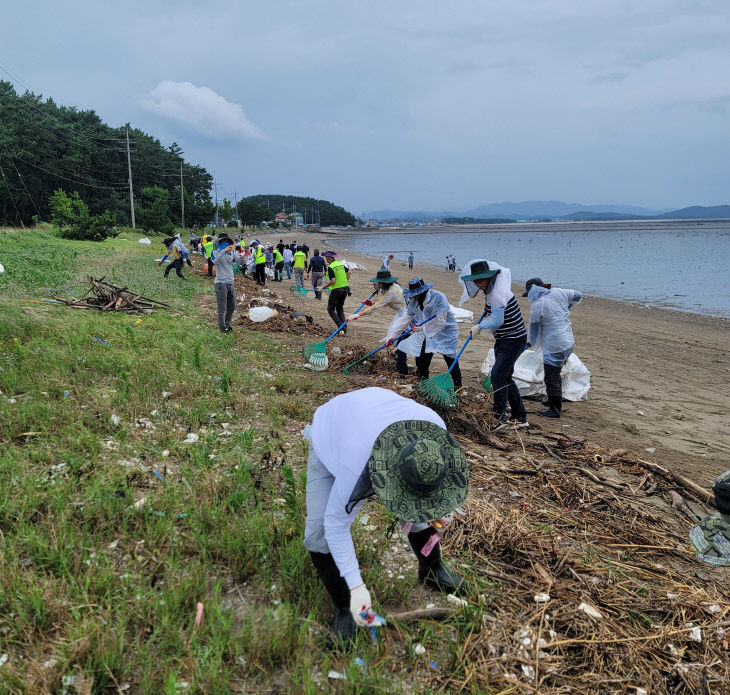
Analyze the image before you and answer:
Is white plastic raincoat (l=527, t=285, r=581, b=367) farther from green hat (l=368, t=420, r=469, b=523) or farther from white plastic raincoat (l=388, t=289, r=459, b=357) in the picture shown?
green hat (l=368, t=420, r=469, b=523)

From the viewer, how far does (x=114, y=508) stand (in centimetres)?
301

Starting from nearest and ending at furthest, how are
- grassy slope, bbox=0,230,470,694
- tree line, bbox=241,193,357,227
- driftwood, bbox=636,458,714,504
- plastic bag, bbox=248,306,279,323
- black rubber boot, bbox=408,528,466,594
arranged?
1. grassy slope, bbox=0,230,470,694
2. black rubber boot, bbox=408,528,466,594
3. driftwood, bbox=636,458,714,504
4. plastic bag, bbox=248,306,279,323
5. tree line, bbox=241,193,357,227

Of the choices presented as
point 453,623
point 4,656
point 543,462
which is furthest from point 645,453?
point 4,656

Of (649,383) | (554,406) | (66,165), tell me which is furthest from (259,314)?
(66,165)

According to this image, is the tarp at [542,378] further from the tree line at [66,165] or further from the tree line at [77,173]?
the tree line at [66,165]

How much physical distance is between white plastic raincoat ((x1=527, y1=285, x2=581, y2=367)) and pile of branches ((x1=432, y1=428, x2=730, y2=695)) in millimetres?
1939

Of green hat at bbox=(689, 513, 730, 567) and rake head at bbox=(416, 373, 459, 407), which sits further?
rake head at bbox=(416, 373, 459, 407)

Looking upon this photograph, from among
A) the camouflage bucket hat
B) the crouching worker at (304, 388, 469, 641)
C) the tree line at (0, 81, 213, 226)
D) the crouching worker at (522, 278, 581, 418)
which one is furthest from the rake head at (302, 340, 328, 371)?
the tree line at (0, 81, 213, 226)

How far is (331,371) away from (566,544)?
14.6 ft

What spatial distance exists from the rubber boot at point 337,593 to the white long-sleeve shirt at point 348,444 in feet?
0.71

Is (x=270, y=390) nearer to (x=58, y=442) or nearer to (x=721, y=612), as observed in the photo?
(x=58, y=442)

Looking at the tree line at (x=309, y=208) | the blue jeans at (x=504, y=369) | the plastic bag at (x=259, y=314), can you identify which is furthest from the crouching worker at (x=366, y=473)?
the tree line at (x=309, y=208)

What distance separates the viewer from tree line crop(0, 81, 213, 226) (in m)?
42.8

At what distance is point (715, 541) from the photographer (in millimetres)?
2043
